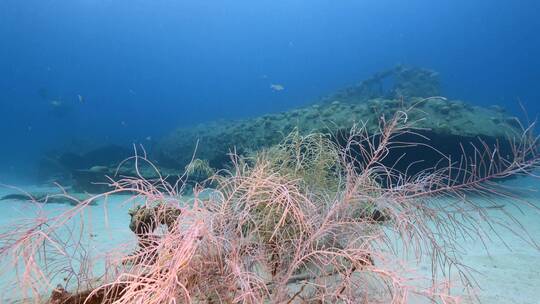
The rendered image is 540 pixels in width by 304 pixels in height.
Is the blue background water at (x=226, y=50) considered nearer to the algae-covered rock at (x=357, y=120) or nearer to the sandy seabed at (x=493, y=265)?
the algae-covered rock at (x=357, y=120)

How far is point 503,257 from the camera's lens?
4.69m

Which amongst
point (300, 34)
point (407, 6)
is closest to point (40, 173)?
point (407, 6)

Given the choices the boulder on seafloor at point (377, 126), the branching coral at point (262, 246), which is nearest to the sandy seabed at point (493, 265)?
the branching coral at point (262, 246)

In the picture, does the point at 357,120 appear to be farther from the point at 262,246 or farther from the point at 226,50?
the point at 226,50

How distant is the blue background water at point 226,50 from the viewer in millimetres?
95812

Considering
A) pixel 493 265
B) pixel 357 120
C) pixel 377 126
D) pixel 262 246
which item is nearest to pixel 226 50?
pixel 357 120

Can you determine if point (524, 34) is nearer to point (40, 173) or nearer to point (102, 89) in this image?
point (40, 173)

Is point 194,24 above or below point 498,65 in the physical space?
above

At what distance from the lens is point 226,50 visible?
164500mm

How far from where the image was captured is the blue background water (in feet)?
314

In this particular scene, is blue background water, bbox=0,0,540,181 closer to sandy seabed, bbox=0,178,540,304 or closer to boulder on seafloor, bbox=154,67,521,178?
boulder on seafloor, bbox=154,67,521,178

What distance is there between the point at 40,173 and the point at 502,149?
89.0ft

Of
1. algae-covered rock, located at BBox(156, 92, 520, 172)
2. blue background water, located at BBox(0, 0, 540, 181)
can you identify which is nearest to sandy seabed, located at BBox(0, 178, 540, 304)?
algae-covered rock, located at BBox(156, 92, 520, 172)

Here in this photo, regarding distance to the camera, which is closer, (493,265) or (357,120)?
(493,265)
